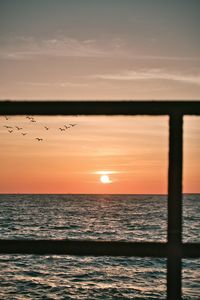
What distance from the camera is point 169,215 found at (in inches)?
52.4

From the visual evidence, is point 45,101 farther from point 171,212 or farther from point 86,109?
point 171,212

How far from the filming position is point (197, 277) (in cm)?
2564

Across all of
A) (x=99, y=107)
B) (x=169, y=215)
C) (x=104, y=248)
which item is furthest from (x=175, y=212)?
(x=99, y=107)

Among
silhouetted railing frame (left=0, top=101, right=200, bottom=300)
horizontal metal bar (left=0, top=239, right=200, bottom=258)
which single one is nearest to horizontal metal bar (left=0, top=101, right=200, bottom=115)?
silhouetted railing frame (left=0, top=101, right=200, bottom=300)

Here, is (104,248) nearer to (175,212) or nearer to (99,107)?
(175,212)

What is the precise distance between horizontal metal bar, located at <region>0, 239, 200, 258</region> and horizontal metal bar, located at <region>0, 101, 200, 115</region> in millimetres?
409

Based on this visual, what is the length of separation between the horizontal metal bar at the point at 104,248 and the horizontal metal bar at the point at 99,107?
409mm

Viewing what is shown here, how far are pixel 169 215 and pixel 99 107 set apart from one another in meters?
0.40

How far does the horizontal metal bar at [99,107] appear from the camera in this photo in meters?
1.35

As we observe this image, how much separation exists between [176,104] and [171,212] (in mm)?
338

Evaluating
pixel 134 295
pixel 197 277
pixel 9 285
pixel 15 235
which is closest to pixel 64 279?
pixel 9 285

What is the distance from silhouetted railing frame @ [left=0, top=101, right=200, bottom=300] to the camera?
1315 mm

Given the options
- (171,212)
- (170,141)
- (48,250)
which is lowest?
(48,250)

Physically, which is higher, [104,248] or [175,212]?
[175,212]
